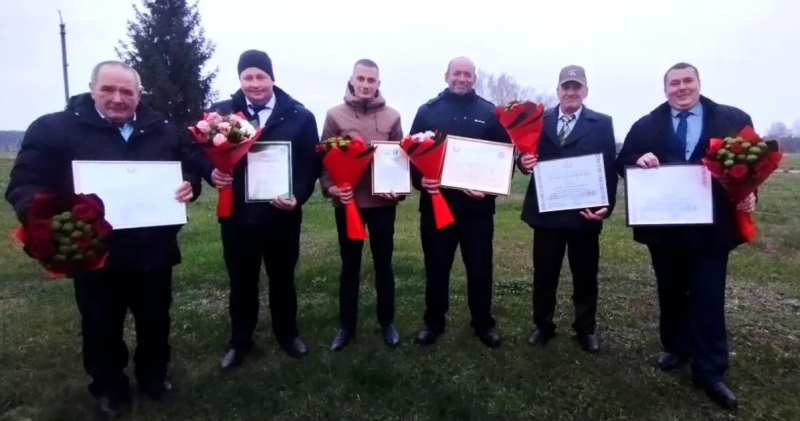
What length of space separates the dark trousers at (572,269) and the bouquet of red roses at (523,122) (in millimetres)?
746

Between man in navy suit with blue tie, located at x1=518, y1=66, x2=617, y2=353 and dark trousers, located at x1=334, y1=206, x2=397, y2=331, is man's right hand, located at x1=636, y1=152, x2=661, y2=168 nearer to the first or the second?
man in navy suit with blue tie, located at x1=518, y1=66, x2=617, y2=353

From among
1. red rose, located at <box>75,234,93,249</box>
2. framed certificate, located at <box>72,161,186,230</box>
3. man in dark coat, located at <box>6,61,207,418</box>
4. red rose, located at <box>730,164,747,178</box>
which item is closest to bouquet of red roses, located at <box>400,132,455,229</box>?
man in dark coat, located at <box>6,61,207,418</box>

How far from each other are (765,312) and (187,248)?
7.93 m

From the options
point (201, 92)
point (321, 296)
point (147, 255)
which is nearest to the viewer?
point (147, 255)

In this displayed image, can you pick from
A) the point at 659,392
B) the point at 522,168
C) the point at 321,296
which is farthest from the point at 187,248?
the point at 659,392

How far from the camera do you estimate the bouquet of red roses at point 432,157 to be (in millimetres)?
4574

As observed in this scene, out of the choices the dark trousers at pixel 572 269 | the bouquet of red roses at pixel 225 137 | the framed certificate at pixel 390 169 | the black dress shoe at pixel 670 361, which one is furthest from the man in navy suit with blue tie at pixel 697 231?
the bouquet of red roses at pixel 225 137

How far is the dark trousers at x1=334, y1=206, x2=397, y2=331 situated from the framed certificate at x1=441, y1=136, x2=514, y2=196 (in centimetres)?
61

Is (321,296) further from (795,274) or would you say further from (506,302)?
(795,274)

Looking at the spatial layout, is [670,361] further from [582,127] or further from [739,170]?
[582,127]

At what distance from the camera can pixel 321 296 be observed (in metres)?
6.70

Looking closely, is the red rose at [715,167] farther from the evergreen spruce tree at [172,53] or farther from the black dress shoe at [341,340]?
the evergreen spruce tree at [172,53]

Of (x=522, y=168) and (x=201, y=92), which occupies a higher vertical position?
(x=201, y=92)

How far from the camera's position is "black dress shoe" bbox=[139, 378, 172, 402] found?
167 inches
